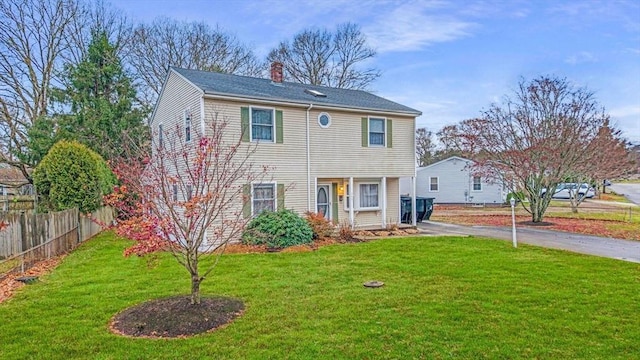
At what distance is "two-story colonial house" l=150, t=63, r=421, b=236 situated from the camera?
1334cm

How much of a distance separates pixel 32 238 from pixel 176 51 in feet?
66.1

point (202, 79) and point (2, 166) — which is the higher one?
point (202, 79)

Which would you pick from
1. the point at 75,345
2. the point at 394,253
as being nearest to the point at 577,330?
the point at 394,253

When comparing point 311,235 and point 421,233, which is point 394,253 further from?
point 421,233

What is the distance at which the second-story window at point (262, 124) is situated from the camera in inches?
531

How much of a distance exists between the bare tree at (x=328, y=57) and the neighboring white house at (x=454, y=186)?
917 centimetres

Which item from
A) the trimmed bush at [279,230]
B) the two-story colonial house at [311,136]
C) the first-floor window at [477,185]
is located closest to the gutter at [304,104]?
the two-story colonial house at [311,136]

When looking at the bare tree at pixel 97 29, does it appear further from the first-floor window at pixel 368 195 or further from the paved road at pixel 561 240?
the paved road at pixel 561 240

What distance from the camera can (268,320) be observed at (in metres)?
5.79

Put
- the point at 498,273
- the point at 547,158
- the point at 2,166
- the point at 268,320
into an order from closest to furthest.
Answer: the point at 268,320 → the point at 498,273 → the point at 547,158 → the point at 2,166

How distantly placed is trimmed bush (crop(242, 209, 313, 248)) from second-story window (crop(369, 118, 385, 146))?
17.3 ft

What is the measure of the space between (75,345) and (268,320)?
2519 mm

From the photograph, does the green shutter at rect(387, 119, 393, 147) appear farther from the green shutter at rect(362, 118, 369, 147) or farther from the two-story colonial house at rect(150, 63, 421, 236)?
the green shutter at rect(362, 118, 369, 147)

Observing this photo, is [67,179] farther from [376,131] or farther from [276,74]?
[376,131]
